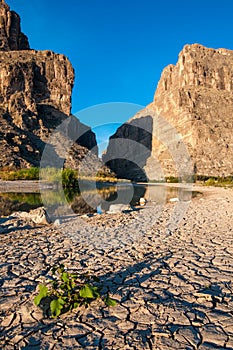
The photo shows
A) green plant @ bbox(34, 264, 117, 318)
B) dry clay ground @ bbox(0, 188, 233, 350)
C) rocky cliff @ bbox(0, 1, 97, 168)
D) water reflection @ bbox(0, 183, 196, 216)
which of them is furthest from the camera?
rocky cliff @ bbox(0, 1, 97, 168)

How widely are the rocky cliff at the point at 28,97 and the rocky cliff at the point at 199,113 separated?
39.4 meters

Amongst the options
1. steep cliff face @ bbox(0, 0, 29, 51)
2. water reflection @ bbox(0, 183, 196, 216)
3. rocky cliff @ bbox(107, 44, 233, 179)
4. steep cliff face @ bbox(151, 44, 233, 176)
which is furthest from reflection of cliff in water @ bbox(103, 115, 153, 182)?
water reflection @ bbox(0, 183, 196, 216)

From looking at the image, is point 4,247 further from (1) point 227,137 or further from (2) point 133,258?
(1) point 227,137

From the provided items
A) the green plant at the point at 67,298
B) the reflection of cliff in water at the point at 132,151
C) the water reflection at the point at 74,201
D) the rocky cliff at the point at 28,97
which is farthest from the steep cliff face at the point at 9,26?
the green plant at the point at 67,298

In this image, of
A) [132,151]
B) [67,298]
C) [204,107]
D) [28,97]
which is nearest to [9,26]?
[28,97]

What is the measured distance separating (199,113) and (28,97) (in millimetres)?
69269

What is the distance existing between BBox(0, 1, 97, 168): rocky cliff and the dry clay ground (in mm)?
55057

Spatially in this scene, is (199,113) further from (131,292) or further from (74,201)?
(131,292)

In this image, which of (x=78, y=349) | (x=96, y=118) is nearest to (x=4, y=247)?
(x=78, y=349)

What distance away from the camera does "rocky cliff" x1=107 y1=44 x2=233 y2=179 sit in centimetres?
9611

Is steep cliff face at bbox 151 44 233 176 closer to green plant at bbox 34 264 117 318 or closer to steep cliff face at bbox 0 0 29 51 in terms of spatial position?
steep cliff face at bbox 0 0 29 51

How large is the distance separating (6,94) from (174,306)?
90551mm

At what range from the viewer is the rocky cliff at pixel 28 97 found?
66188 millimetres

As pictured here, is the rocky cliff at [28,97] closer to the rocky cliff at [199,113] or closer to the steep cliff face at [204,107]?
the rocky cliff at [199,113]
